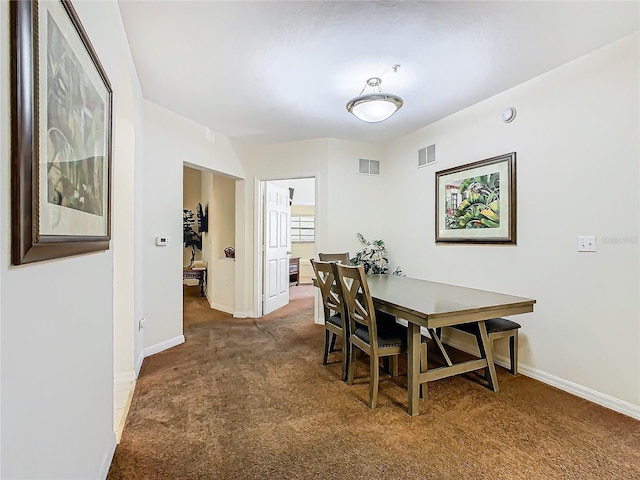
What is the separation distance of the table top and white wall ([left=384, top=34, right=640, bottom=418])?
396 mm

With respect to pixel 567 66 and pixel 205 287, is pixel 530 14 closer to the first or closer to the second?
pixel 567 66

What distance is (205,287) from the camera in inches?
246

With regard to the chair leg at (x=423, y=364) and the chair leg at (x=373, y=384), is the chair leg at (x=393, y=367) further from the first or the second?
the chair leg at (x=373, y=384)

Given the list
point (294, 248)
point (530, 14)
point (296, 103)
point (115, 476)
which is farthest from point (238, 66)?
point (294, 248)

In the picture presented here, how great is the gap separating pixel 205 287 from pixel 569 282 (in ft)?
18.1

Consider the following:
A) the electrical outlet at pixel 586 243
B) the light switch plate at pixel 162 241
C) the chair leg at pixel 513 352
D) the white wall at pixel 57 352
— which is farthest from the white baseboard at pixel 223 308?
the electrical outlet at pixel 586 243

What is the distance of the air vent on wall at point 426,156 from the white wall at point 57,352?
9.84 feet

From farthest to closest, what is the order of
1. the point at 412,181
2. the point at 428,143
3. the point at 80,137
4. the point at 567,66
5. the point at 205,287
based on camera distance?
the point at 205,287 → the point at 412,181 → the point at 428,143 → the point at 567,66 → the point at 80,137

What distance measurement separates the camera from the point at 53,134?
36.9 inches

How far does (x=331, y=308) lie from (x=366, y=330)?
0.45 meters

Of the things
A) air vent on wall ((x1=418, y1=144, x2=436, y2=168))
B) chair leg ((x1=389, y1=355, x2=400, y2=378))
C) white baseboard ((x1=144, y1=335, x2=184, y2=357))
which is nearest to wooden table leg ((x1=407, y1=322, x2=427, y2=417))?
chair leg ((x1=389, y1=355, x2=400, y2=378))

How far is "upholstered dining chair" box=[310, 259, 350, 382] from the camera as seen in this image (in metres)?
2.61

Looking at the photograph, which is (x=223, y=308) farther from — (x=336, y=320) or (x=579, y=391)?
(x=579, y=391)

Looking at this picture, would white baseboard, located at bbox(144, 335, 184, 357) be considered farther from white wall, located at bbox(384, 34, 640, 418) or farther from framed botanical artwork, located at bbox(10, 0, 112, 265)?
white wall, located at bbox(384, 34, 640, 418)
